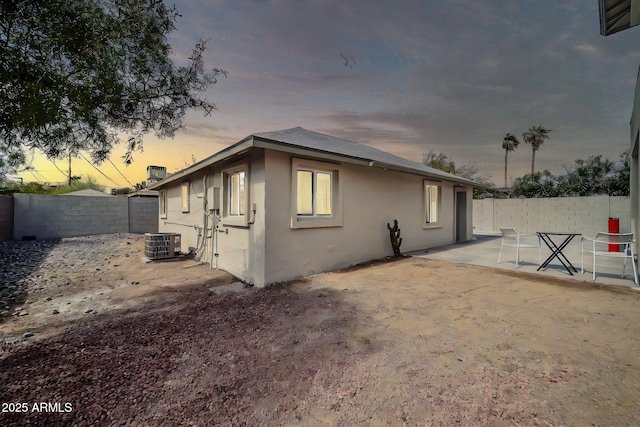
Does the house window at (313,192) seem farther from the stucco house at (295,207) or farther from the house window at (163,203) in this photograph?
the house window at (163,203)

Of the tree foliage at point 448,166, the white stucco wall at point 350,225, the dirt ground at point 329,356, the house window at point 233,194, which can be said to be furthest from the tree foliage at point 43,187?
the tree foliage at point 448,166

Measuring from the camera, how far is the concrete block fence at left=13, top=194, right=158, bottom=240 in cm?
1249

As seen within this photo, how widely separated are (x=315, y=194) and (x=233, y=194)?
83.8 inches

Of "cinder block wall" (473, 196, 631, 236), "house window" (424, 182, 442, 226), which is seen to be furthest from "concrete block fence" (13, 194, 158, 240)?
"cinder block wall" (473, 196, 631, 236)

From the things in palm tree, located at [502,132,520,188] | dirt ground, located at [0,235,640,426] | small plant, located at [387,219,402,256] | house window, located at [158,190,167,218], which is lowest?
dirt ground, located at [0,235,640,426]

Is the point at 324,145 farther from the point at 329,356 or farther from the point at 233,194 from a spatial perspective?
the point at 329,356

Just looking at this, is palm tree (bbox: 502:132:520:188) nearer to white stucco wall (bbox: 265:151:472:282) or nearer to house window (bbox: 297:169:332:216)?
white stucco wall (bbox: 265:151:472:282)

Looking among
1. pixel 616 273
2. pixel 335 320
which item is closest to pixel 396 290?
pixel 335 320

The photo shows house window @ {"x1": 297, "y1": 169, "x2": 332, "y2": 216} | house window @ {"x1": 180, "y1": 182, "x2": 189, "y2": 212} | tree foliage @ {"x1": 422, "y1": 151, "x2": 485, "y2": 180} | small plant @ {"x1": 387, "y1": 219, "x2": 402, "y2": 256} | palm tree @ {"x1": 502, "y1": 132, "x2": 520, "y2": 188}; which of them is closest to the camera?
house window @ {"x1": 297, "y1": 169, "x2": 332, "y2": 216}

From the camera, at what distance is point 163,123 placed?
4.57m

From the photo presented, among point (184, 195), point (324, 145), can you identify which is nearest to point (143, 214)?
point (184, 195)

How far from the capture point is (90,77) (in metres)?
3.34

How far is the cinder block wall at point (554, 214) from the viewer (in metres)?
12.7

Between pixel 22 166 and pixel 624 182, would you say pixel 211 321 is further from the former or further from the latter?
pixel 624 182
